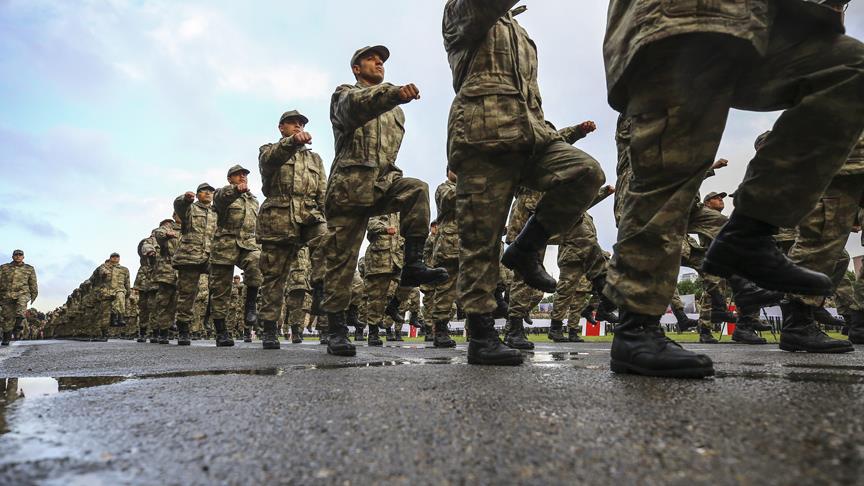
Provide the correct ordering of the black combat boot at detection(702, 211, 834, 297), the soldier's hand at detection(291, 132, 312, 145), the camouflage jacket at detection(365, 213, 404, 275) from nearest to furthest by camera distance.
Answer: the black combat boot at detection(702, 211, 834, 297) < the soldier's hand at detection(291, 132, 312, 145) < the camouflage jacket at detection(365, 213, 404, 275)

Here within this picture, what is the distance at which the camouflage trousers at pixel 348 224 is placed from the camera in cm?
462

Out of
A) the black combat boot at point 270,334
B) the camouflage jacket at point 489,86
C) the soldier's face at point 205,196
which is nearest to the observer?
the camouflage jacket at point 489,86

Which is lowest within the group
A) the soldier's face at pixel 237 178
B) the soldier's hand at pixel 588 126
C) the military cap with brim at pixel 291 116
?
the soldier's hand at pixel 588 126

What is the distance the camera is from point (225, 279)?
27.2ft

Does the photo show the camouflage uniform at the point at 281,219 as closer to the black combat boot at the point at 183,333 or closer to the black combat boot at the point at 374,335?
the black combat boot at the point at 374,335

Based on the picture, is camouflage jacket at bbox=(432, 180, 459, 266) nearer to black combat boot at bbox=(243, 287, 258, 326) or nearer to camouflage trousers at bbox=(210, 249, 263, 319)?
camouflage trousers at bbox=(210, 249, 263, 319)

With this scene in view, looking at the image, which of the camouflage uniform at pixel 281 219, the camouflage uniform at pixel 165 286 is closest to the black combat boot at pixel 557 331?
the camouflage uniform at pixel 281 219

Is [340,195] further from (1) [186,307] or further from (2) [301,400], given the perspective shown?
(1) [186,307]

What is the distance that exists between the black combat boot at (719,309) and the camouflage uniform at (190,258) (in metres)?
8.17

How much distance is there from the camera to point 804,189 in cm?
219

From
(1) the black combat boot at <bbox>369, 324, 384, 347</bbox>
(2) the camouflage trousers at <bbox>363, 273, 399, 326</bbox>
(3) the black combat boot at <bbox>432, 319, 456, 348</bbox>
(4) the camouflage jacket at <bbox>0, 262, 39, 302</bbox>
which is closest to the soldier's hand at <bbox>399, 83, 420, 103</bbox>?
(3) the black combat boot at <bbox>432, 319, 456, 348</bbox>

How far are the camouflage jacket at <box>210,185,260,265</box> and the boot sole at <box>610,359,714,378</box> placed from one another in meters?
6.80

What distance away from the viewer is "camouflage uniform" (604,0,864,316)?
2.00 metres

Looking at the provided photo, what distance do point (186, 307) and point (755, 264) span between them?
29.4ft
